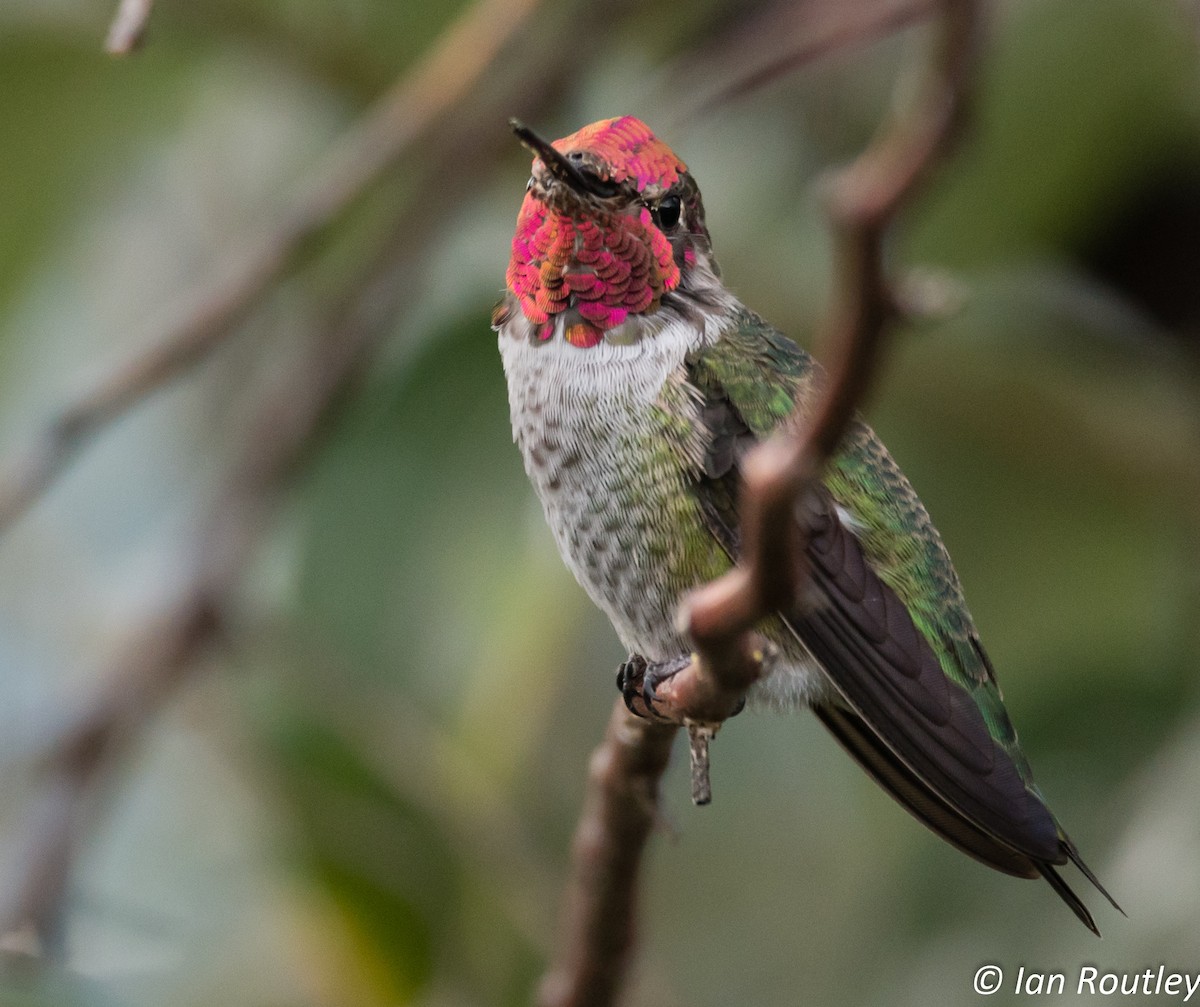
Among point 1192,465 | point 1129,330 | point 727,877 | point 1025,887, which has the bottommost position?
point 727,877

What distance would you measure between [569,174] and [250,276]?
2.80 feet

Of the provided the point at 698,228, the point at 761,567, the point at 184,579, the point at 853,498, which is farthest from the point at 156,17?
the point at 761,567

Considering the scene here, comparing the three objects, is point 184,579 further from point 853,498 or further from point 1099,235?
point 1099,235

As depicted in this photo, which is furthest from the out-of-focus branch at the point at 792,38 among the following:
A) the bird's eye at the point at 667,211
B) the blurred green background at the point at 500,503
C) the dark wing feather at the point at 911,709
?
the dark wing feather at the point at 911,709

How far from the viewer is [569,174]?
140cm

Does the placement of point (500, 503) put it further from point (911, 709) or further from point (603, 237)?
point (911, 709)

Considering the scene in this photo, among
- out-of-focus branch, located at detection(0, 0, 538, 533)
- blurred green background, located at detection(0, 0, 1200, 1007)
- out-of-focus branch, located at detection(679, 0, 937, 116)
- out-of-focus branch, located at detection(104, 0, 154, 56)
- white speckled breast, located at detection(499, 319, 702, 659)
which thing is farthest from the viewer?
blurred green background, located at detection(0, 0, 1200, 1007)

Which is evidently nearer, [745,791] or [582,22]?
[582,22]

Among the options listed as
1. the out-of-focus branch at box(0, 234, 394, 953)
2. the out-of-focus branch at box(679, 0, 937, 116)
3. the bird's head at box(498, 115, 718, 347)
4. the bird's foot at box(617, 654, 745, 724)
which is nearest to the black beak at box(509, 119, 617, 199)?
the bird's head at box(498, 115, 718, 347)

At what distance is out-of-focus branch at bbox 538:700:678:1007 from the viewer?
139 centimetres

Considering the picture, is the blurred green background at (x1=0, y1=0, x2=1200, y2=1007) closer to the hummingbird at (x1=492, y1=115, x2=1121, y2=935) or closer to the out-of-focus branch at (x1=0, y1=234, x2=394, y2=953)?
the out-of-focus branch at (x1=0, y1=234, x2=394, y2=953)

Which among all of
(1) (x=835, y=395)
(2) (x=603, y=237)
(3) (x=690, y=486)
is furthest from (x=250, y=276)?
(1) (x=835, y=395)

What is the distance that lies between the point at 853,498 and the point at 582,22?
1243mm

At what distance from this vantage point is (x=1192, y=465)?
8.23ft
